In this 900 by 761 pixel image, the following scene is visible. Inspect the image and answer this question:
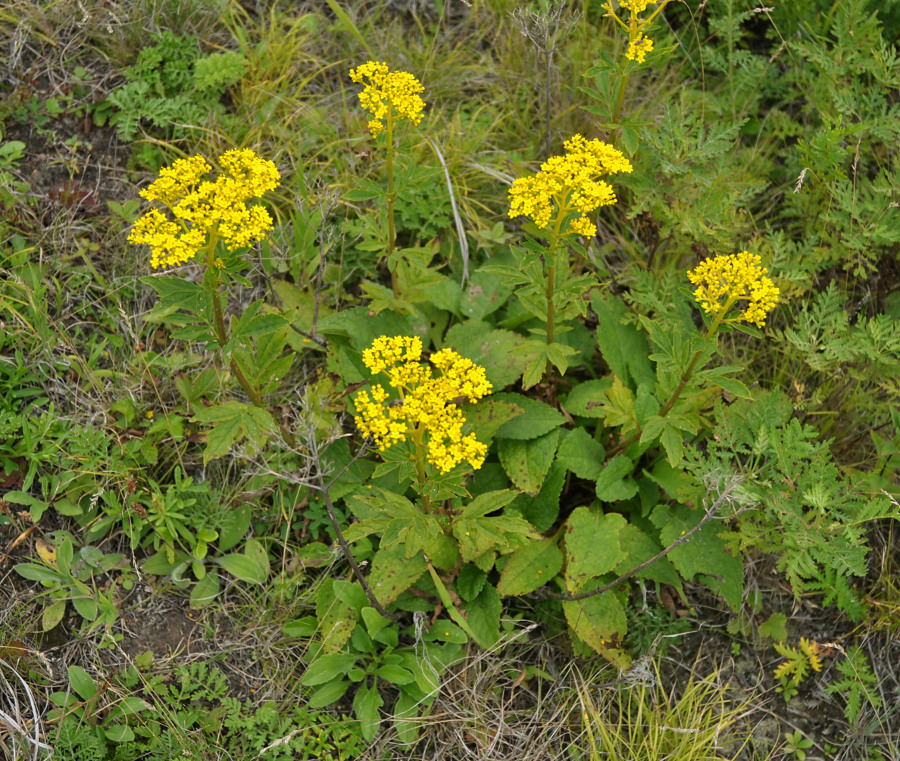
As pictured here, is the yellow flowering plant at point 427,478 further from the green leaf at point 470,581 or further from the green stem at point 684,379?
the green stem at point 684,379

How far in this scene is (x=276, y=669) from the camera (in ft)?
10.9

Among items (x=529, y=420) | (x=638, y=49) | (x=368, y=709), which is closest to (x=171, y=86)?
(x=638, y=49)

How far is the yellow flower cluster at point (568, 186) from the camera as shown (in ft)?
9.21

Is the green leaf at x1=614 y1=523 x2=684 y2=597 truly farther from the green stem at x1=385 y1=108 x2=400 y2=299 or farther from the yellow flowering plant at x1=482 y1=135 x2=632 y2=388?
the green stem at x1=385 y1=108 x2=400 y2=299

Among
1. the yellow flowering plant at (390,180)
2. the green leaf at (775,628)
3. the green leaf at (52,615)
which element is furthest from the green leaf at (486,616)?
the green leaf at (52,615)

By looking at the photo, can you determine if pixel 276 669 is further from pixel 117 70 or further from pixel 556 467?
pixel 117 70

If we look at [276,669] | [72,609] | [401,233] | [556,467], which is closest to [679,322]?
[556,467]

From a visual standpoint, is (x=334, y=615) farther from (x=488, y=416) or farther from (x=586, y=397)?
(x=586, y=397)

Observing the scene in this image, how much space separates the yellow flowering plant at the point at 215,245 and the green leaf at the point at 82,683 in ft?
3.85

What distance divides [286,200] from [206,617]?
2151 mm

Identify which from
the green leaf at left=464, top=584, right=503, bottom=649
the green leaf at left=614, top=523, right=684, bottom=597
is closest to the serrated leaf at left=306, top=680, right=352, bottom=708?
the green leaf at left=464, top=584, right=503, bottom=649

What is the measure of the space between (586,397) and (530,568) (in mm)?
889

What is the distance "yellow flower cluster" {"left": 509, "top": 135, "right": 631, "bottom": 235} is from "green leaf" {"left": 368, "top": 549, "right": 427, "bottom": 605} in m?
1.58

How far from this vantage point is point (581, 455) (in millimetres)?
3545
